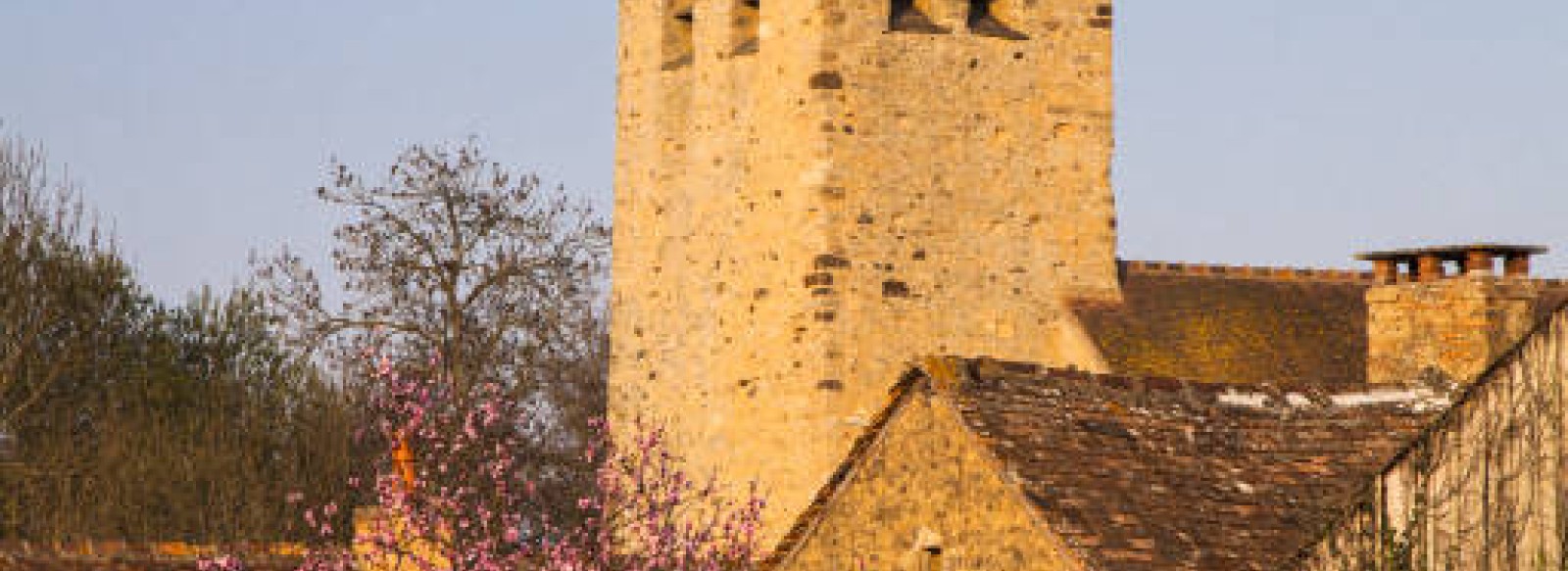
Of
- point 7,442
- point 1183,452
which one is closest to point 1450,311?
point 1183,452

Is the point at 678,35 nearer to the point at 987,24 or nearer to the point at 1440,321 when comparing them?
the point at 987,24

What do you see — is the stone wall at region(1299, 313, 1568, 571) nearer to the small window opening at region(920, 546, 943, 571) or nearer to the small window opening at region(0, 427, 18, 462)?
the small window opening at region(920, 546, 943, 571)

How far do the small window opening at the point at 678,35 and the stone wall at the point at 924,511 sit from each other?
1485cm

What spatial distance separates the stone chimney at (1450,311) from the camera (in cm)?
2333

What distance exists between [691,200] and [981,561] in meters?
15.2

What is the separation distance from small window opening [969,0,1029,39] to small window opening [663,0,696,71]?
11.5 feet

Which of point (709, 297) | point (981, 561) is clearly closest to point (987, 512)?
point (981, 561)

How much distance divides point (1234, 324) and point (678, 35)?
23.4ft

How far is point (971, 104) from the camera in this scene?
32.2 meters

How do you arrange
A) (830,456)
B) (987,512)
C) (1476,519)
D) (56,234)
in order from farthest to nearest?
(56,234)
(830,456)
(987,512)
(1476,519)

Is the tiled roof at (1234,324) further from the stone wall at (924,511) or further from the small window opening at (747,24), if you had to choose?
the stone wall at (924,511)

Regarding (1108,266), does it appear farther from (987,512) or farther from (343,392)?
(987,512)

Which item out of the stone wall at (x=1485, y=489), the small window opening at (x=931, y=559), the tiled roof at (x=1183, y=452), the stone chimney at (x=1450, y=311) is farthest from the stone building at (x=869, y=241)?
the stone wall at (x=1485, y=489)

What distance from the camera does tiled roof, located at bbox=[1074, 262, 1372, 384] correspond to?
1246 inches
